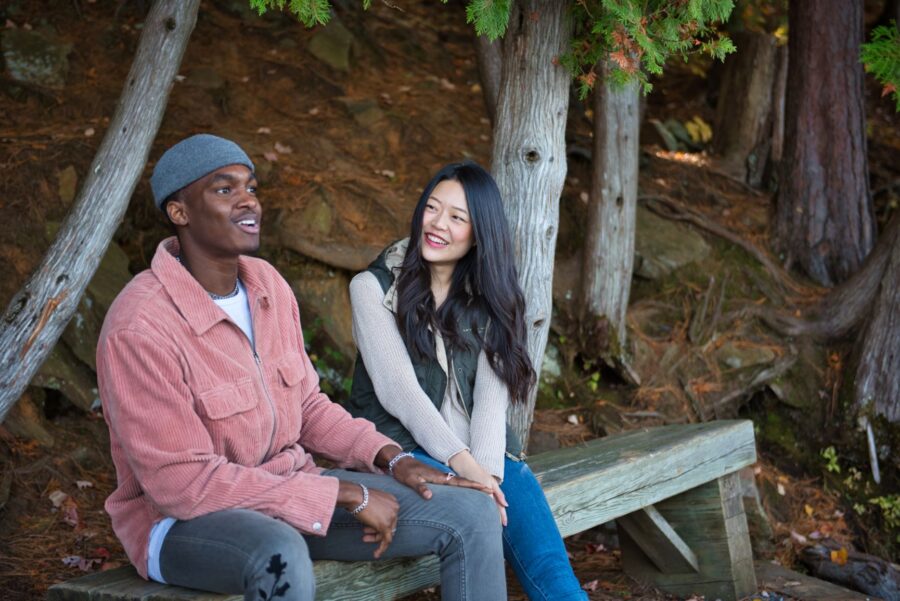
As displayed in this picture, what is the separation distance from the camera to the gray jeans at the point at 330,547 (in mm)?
2850

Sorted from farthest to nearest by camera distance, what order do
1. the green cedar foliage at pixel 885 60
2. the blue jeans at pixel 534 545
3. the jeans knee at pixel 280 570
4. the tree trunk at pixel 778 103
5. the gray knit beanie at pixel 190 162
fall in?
the tree trunk at pixel 778 103 < the green cedar foliage at pixel 885 60 < the blue jeans at pixel 534 545 < the gray knit beanie at pixel 190 162 < the jeans knee at pixel 280 570

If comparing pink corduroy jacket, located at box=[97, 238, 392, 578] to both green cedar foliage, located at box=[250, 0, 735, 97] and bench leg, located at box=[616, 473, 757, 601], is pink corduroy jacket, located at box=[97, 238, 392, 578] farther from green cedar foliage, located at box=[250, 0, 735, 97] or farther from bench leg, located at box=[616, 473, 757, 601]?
bench leg, located at box=[616, 473, 757, 601]

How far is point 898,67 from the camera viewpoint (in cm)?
489

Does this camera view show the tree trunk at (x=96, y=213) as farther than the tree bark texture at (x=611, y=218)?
No

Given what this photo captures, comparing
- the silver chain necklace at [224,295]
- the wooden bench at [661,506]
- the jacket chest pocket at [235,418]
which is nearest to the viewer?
the jacket chest pocket at [235,418]

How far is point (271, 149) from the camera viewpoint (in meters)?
7.17

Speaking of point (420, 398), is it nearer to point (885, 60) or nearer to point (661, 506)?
point (661, 506)

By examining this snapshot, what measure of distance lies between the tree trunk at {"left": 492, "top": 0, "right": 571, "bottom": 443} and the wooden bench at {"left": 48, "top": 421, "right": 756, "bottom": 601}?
494mm

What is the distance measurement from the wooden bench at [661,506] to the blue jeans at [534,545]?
286 millimetres

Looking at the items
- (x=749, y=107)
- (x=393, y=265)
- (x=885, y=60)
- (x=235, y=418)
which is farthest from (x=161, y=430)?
(x=749, y=107)

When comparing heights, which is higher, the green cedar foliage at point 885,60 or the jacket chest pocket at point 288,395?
the green cedar foliage at point 885,60

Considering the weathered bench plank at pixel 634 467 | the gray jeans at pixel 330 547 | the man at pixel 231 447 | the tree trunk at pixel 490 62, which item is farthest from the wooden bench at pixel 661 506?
the tree trunk at pixel 490 62

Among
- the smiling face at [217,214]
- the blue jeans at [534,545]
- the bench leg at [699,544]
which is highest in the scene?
the smiling face at [217,214]

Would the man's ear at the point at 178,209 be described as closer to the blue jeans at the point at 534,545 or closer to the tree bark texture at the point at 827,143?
the blue jeans at the point at 534,545
